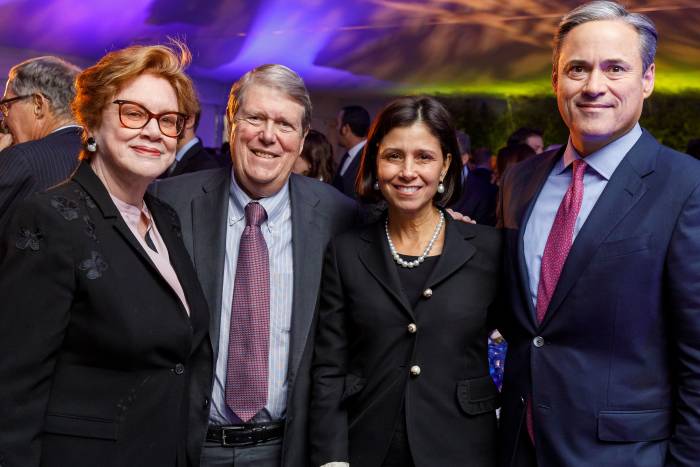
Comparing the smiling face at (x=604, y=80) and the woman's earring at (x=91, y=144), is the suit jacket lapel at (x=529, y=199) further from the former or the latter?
the woman's earring at (x=91, y=144)

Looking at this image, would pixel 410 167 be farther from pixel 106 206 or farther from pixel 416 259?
pixel 106 206

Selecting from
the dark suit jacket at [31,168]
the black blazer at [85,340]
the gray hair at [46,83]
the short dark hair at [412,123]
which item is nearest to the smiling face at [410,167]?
the short dark hair at [412,123]

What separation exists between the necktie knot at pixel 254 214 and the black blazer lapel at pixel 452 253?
1.85ft

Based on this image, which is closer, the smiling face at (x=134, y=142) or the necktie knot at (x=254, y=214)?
the smiling face at (x=134, y=142)

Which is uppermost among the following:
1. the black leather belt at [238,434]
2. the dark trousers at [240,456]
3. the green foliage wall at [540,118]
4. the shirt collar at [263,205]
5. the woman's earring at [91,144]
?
the green foliage wall at [540,118]

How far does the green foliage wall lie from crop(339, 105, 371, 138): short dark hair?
6057 millimetres

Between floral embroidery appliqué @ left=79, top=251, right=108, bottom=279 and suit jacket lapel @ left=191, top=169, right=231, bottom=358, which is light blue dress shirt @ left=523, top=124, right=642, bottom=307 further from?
floral embroidery appliqué @ left=79, top=251, right=108, bottom=279

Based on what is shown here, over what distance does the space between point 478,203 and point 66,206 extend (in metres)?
4.28

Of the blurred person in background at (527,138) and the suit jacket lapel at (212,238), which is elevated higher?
A: the blurred person in background at (527,138)

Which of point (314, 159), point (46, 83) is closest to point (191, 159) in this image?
point (314, 159)

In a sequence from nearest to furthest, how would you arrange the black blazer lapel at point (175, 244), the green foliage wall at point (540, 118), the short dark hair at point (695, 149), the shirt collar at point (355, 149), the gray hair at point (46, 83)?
the black blazer lapel at point (175, 244), the gray hair at point (46, 83), the short dark hair at point (695, 149), the shirt collar at point (355, 149), the green foliage wall at point (540, 118)

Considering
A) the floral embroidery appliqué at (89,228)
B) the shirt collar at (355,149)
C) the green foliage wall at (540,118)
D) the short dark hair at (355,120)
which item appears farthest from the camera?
the green foliage wall at (540,118)

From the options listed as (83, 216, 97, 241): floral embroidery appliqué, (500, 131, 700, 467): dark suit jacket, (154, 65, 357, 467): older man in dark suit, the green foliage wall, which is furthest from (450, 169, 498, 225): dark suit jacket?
the green foliage wall

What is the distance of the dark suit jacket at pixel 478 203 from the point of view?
5.70 m
